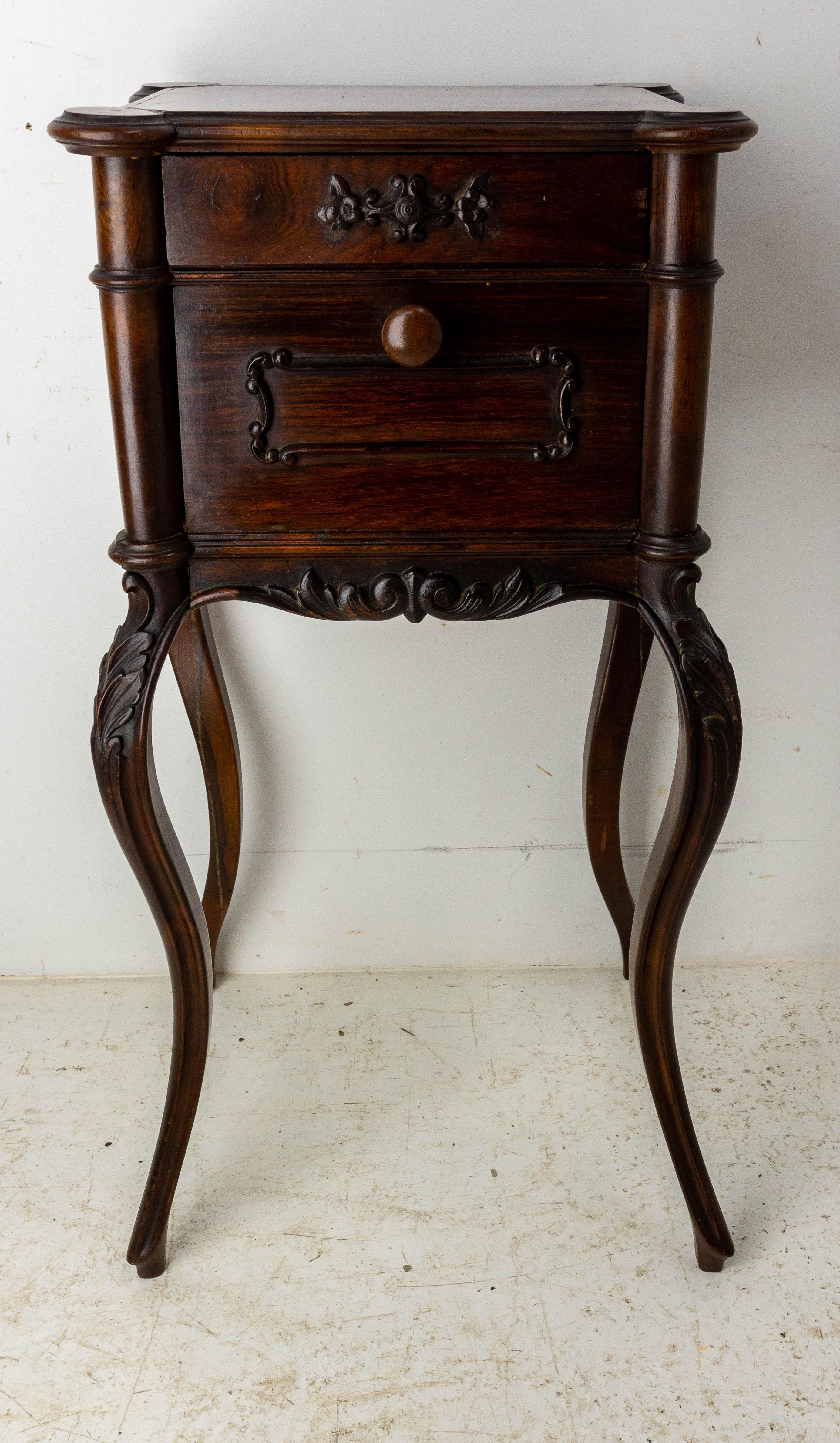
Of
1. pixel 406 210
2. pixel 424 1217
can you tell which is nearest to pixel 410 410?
pixel 406 210

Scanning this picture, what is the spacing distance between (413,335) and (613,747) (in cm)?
63

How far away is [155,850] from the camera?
1.00 m

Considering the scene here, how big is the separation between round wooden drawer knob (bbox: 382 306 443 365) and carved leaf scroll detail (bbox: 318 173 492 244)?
5 cm


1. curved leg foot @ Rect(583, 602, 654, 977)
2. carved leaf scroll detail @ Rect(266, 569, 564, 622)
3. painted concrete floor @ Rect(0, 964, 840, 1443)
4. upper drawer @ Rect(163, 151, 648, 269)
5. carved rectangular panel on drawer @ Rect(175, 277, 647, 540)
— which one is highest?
upper drawer @ Rect(163, 151, 648, 269)

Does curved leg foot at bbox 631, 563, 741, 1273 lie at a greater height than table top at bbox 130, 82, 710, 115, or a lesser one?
lesser

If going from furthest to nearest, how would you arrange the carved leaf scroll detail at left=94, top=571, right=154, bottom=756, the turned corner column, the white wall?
the white wall → the carved leaf scroll detail at left=94, top=571, right=154, bottom=756 → the turned corner column

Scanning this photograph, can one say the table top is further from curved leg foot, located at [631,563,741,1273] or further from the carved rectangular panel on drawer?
curved leg foot, located at [631,563,741,1273]

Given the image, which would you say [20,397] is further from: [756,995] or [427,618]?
[756,995]

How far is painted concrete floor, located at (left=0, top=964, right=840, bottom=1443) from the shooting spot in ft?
3.16

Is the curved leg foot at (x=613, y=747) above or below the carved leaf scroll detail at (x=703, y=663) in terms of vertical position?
below

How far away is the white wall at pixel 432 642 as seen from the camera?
1.20m

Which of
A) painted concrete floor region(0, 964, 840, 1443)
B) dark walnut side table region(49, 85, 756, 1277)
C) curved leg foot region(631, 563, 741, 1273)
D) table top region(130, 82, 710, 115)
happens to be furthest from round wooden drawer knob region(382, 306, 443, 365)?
painted concrete floor region(0, 964, 840, 1443)

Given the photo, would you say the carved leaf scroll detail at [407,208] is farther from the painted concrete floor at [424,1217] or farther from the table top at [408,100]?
the painted concrete floor at [424,1217]

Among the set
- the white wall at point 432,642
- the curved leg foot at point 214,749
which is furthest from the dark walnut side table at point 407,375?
the curved leg foot at point 214,749
